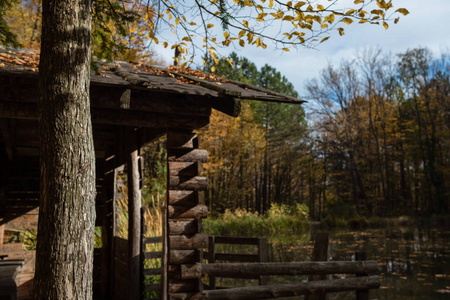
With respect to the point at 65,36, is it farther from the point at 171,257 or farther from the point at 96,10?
the point at 171,257

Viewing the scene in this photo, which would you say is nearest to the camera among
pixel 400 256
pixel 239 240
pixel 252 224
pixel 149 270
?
pixel 149 270

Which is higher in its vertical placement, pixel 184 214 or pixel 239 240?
pixel 184 214

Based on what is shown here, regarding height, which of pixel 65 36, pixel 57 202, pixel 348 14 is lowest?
pixel 57 202

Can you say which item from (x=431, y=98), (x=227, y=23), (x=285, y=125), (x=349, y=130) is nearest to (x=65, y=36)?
(x=227, y=23)

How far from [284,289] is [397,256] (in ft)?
30.7

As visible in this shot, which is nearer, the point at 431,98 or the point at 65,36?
the point at 65,36

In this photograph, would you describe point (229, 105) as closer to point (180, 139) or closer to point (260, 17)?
point (180, 139)

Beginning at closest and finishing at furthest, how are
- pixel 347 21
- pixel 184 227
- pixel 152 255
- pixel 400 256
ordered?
pixel 347 21, pixel 184 227, pixel 152 255, pixel 400 256

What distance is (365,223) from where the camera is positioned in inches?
868

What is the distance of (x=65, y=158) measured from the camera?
8.94ft

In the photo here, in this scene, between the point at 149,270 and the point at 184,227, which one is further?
the point at 149,270

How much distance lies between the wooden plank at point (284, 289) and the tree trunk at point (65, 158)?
2075 mm

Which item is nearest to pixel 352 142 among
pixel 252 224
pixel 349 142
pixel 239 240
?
pixel 349 142

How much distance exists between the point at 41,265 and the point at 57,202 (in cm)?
43
